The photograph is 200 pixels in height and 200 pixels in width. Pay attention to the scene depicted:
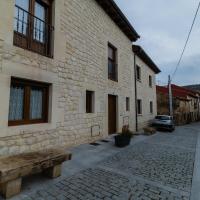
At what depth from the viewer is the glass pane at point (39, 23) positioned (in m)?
5.14

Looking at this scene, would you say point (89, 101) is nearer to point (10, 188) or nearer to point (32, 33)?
point (32, 33)

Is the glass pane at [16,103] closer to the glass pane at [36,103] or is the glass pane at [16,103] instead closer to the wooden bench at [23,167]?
the glass pane at [36,103]

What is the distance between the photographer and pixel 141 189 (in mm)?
3262

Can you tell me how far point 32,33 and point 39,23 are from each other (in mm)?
518

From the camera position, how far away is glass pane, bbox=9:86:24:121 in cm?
431

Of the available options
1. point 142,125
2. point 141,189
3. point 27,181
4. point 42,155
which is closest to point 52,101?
point 42,155

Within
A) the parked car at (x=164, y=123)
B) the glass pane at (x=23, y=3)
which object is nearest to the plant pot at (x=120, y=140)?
the glass pane at (x=23, y=3)

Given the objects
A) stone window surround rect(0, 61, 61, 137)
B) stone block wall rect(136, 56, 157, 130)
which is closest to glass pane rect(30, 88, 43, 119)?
stone window surround rect(0, 61, 61, 137)

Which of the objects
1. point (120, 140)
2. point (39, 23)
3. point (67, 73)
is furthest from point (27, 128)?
point (120, 140)

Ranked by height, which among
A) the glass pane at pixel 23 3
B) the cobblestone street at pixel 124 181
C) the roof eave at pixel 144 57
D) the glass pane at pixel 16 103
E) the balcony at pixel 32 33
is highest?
the roof eave at pixel 144 57

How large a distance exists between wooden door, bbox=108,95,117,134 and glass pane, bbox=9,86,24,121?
517 cm

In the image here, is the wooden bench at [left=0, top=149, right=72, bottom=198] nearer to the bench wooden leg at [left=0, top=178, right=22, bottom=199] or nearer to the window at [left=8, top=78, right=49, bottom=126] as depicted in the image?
the bench wooden leg at [left=0, top=178, right=22, bottom=199]

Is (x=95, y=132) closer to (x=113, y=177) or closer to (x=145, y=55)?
(x=113, y=177)

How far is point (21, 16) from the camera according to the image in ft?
15.5
